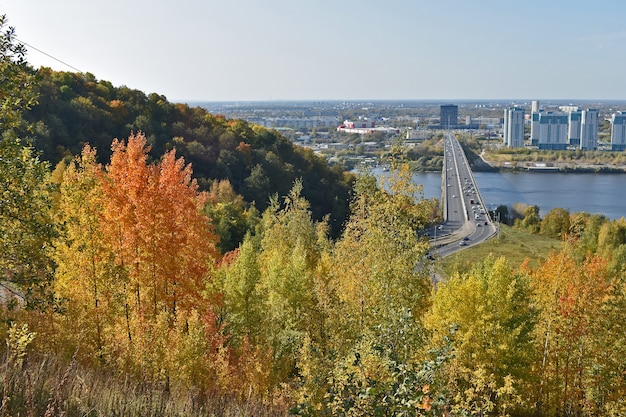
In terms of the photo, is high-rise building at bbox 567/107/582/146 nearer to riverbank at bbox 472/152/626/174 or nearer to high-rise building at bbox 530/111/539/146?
high-rise building at bbox 530/111/539/146

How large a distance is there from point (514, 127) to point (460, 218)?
388ft

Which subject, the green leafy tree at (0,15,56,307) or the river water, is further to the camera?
the river water

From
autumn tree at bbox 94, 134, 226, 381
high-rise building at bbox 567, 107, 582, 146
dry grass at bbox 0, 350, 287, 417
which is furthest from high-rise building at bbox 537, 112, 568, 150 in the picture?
dry grass at bbox 0, 350, 287, 417

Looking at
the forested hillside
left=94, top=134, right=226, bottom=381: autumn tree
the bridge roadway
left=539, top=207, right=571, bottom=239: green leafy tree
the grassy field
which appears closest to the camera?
the forested hillside

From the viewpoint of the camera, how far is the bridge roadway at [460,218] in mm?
40991

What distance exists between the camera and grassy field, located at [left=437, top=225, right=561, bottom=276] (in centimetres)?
3444

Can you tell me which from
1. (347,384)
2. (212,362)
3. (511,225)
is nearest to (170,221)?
Answer: (212,362)

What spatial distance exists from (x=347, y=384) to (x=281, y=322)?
24.8ft

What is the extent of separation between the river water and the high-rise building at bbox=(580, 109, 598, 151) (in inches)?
2261

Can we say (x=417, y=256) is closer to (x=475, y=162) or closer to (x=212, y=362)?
(x=212, y=362)

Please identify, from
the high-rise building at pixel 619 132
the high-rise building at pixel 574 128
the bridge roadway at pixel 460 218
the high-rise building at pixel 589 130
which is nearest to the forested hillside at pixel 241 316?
the bridge roadway at pixel 460 218

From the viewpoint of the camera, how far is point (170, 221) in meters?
9.48

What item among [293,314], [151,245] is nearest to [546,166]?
[293,314]

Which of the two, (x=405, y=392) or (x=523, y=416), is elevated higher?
(x=405, y=392)
